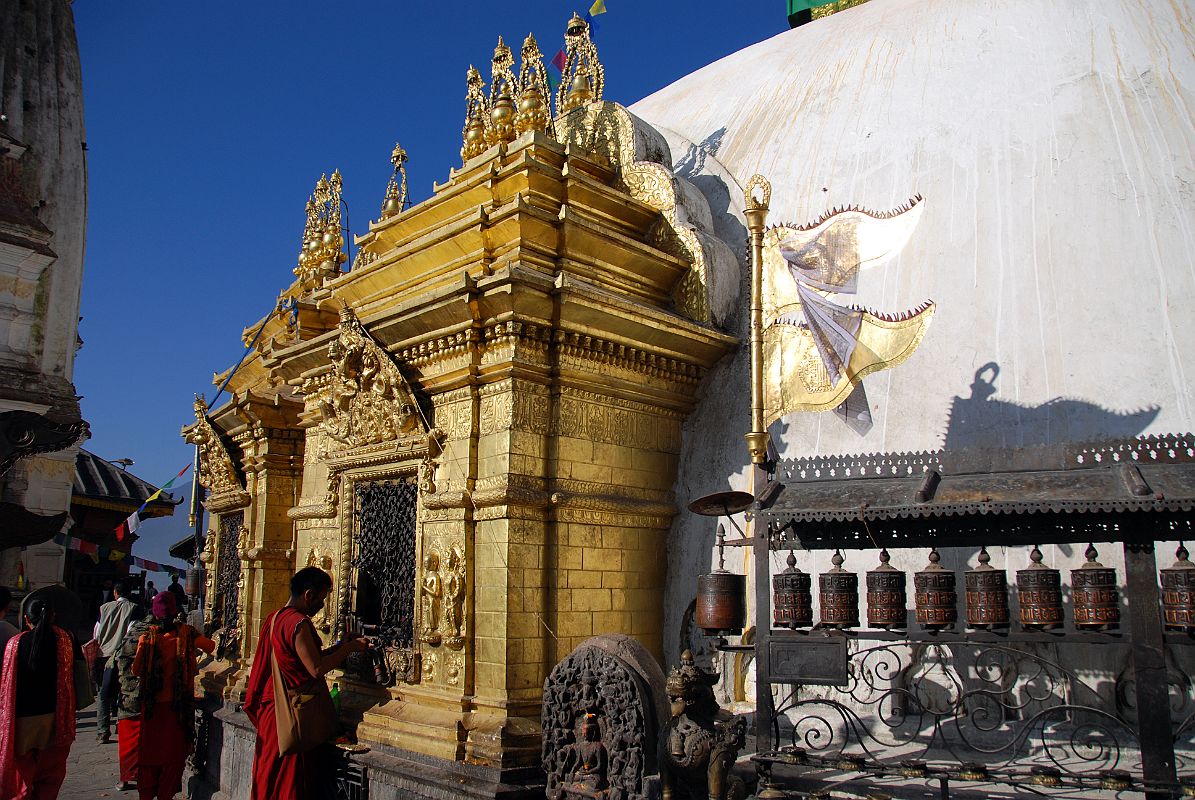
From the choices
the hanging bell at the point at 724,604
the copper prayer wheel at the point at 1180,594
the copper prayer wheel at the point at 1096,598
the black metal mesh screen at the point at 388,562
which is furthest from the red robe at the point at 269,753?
the copper prayer wheel at the point at 1180,594

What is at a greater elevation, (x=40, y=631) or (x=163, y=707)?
(x=40, y=631)

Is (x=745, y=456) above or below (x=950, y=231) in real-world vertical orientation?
below

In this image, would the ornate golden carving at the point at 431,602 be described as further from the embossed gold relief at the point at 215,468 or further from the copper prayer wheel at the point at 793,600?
the embossed gold relief at the point at 215,468

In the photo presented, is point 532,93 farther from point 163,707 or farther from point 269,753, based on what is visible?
point 163,707

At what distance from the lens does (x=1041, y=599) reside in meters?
4.38

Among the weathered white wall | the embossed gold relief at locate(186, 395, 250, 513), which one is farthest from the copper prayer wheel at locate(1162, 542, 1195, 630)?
the embossed gold relief at locate(186, 395, 250, 513)

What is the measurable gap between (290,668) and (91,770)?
572 cm

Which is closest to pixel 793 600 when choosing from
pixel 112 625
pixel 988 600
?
pixel 988 600

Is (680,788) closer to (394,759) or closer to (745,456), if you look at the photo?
(394,759)

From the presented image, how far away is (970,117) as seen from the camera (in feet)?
23.3

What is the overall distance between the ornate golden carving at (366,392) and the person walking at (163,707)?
235cm

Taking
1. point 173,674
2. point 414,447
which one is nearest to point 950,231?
point 414,447

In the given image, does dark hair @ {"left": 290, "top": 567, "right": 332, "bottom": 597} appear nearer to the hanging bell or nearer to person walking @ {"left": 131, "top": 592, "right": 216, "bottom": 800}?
the hanging bell

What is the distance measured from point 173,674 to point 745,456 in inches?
207
